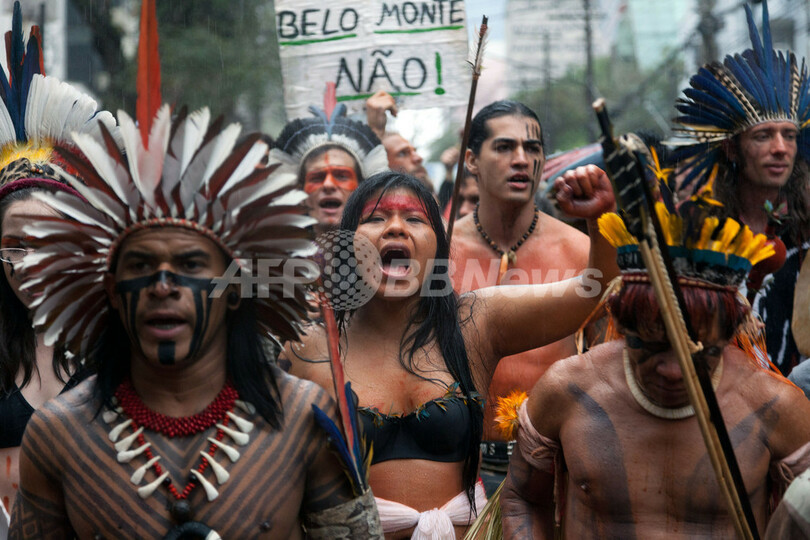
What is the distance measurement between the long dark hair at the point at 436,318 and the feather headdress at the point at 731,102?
1.78 metres

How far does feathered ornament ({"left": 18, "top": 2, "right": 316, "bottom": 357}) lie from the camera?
272 centimetres

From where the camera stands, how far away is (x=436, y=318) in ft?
12.6

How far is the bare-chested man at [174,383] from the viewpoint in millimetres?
2682

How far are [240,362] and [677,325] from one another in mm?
1184

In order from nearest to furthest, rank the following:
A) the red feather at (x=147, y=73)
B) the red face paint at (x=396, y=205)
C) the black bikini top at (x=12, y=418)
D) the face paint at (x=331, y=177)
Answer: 1. the red feather at (x=147, y=73)
2. the black bikini top at (x=12, y=418)
3. the red face paint at (x=396, y=205)
4. the face paint at (x=331, y=177)

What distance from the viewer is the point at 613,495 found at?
9.94ft

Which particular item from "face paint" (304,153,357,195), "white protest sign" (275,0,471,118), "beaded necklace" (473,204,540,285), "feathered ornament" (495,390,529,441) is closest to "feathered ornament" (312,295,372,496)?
"feathered ornament" (495,390,529,441)

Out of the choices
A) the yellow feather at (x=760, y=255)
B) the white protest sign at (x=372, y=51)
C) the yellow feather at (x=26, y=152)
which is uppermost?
the white protest sign at (x=372, y=51)

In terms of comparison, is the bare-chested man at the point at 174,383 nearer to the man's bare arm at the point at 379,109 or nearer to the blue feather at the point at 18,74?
the blue feather at the point at 18,74

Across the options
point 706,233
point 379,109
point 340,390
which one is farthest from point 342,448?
point 379,109

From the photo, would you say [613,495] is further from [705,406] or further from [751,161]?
[751,161]

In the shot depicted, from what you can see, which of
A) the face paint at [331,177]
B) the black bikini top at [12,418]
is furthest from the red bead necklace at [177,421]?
the face paint at [331,177]

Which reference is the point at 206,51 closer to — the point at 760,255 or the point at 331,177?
the point at 331,177

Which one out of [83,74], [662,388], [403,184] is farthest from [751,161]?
[83,74]
